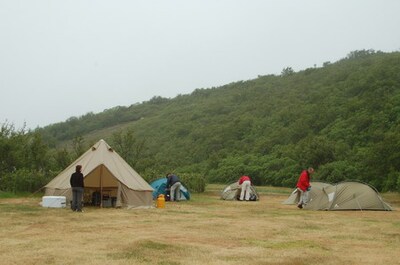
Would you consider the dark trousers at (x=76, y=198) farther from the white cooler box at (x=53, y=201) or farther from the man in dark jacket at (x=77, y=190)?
the white cooler box at (x=53, y=201)

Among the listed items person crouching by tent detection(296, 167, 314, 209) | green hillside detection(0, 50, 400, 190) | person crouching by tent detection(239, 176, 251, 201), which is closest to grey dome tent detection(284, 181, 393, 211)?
person crouching by tent detection(296, 167, 314, 209)

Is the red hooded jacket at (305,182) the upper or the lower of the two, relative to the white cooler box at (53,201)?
upper

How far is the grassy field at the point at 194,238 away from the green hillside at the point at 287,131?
12.0 m

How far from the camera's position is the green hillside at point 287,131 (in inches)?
1221

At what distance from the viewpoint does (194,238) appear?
984cm

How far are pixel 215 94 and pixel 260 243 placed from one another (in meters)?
70.1

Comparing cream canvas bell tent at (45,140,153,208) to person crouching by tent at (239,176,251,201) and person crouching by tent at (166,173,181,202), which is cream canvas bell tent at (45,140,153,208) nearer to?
person crouching by tent at (166,173,181,202)

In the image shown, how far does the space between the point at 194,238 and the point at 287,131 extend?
119 ft

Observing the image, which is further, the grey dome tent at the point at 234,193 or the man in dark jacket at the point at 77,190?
the grey dome tent at the point at 234,193

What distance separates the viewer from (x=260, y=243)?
9.38m

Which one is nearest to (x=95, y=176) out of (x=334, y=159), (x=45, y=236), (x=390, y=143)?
(x=45, y=236)

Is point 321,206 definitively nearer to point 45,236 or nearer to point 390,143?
point 390,143

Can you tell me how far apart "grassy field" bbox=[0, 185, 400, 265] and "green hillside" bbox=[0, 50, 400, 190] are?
39.2 ft

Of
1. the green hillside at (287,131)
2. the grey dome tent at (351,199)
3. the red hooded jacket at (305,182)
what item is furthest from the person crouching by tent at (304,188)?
the green hillside at (287,131)
